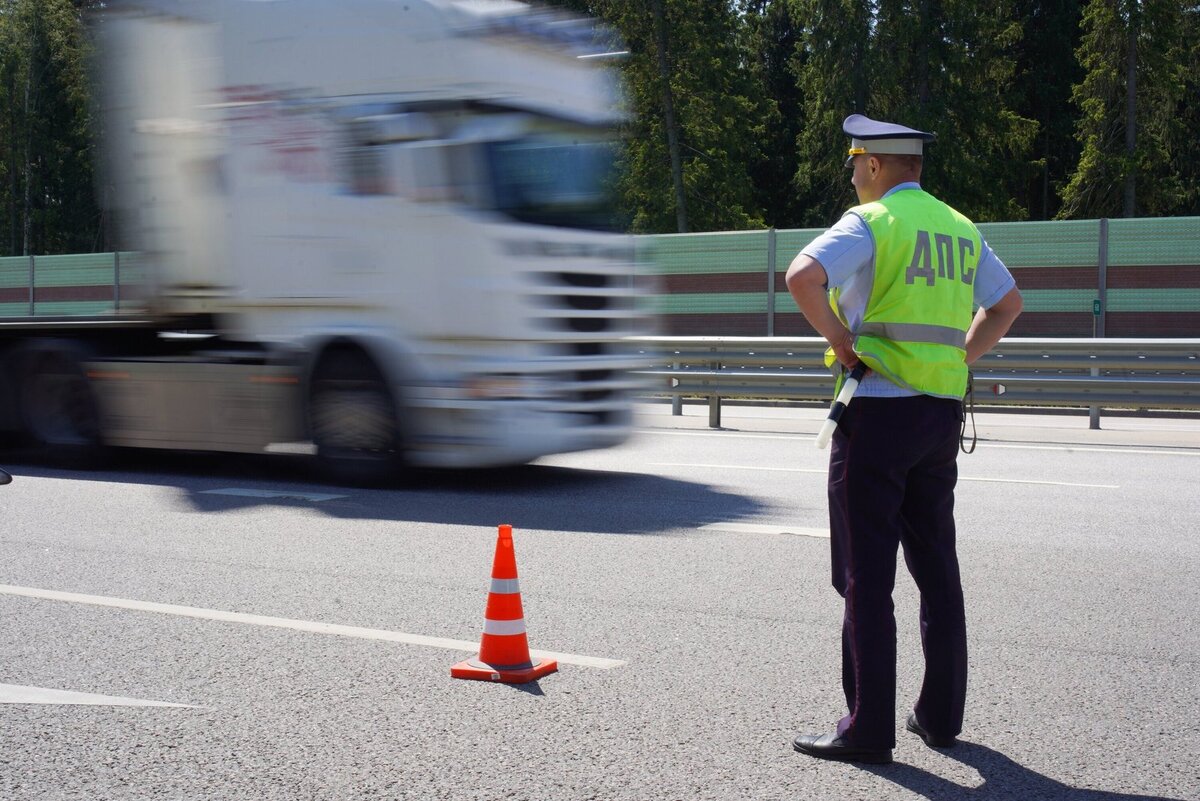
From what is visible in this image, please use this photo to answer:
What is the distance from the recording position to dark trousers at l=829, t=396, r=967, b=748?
418cm

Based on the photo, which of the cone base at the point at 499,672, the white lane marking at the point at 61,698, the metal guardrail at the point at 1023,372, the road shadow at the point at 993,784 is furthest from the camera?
the metal guardrail at the point at 1023,372

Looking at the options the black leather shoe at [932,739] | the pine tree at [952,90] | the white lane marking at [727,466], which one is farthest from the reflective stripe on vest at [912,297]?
the pine tree at [952,90]

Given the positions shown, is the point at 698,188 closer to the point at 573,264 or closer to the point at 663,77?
the point at 663,77

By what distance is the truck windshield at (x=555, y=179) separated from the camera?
9.91m

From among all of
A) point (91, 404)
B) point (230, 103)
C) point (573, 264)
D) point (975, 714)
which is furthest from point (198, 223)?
point (975, 714)

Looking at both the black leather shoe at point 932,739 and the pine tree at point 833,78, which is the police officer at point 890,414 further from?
the pine tree at point 833,78

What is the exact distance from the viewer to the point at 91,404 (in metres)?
12.4

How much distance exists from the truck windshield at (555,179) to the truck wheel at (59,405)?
4.60 meters

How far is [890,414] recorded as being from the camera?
4.18 metres

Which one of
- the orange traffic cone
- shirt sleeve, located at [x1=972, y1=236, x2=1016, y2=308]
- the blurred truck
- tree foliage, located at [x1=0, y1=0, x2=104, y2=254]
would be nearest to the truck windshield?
the blurred truck

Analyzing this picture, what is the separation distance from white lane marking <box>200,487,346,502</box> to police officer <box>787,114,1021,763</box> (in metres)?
6.26

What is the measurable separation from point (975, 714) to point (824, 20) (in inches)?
1600

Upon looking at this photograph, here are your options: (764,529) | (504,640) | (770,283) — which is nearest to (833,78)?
(770,283)

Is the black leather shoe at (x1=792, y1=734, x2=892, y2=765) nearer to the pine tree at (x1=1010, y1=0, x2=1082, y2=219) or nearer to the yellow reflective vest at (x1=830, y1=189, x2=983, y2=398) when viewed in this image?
the yellow reflective vest at (x1=830, y1=189, x2=983, y2=398)
